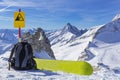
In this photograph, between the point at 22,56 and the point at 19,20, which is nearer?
the point at 22,56

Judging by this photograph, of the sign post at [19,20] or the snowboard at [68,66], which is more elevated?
the sign post at [19,20]

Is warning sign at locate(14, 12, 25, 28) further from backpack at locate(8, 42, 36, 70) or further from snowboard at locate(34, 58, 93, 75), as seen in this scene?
snowboard at locate(34, 58, 93, 75)

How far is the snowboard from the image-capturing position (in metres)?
13.7

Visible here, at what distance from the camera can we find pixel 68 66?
14.8 meters

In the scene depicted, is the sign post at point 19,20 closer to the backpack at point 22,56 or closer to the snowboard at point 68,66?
the backpack at point 22,56

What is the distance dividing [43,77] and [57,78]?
527mm

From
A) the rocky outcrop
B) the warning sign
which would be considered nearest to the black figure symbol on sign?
the warning sign

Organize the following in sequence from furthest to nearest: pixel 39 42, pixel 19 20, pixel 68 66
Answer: pixel 39 42, pixel 19 20, pixel 68 66

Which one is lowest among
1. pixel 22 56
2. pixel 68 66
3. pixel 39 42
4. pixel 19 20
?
pixel 39 42

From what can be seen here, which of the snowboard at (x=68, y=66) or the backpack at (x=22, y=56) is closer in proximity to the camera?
the snowboard at (x=68, y=66)

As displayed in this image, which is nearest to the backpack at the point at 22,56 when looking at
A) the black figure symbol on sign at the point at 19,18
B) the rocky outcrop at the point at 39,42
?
the black figure symbol on sign at the point at 19,18

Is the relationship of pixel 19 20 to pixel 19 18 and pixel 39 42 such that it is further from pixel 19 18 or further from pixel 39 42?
pixel 39 42

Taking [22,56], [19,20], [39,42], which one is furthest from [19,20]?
[39,42]

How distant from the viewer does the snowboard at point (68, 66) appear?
13.7 meters
